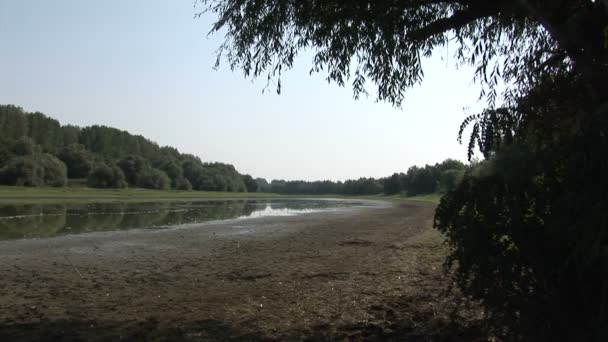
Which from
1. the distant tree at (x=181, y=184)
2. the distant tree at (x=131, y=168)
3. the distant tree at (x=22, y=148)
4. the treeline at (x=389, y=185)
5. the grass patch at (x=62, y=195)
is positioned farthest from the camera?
the distant tree at (x=181, y=184)

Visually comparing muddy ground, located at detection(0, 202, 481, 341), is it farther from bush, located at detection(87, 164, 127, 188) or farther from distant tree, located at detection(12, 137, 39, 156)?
distant tree, located at detection(12, 137, 39, 156)

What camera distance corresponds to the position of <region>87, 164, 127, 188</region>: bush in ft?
278

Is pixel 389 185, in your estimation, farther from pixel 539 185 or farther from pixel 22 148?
pixel 539 185

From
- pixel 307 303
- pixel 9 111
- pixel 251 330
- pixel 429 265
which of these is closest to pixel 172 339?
pixel 251 330

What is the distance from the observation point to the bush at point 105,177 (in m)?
84.8

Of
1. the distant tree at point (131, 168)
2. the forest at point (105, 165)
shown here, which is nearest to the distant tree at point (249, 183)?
the forest at point (105, 165)

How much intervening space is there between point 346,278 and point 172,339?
13.7 feet

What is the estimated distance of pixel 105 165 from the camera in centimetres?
8744

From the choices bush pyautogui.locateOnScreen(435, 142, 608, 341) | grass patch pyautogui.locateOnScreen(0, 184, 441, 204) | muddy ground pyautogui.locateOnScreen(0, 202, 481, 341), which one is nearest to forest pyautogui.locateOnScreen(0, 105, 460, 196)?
grass patch pyautogui.locateOnScreen(0, 184, 441, 204)

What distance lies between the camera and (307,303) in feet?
22.8

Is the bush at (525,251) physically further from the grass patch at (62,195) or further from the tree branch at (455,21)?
the grass patch at (62,195)

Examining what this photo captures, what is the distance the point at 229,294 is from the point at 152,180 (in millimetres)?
95837

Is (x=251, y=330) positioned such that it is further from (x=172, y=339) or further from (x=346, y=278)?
(x=346, y=278)

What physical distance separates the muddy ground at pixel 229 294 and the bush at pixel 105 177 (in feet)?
249
